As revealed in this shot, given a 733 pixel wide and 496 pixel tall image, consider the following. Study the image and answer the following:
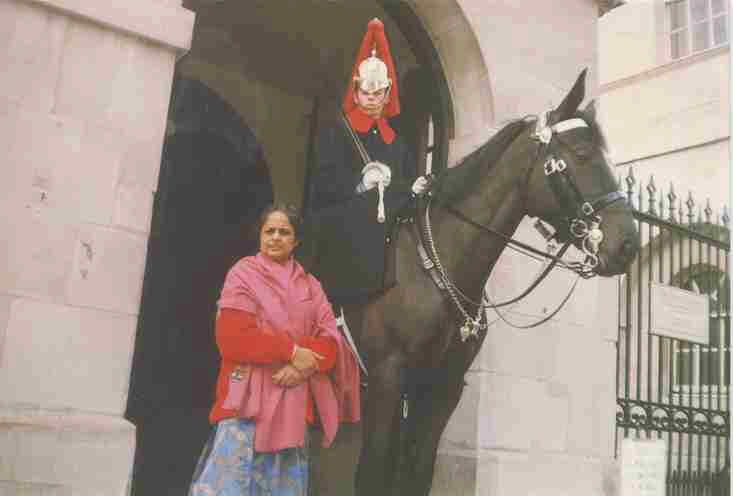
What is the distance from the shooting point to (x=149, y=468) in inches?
242

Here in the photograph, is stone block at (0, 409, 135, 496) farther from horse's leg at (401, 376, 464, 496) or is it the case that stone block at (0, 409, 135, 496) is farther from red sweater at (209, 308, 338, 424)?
horse's leg at (401, 376, 464, 496)

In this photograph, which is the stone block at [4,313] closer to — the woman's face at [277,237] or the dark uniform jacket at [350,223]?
the woman's face at [277,237]

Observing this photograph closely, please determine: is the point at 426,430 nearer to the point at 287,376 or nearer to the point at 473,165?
the point at 287,376

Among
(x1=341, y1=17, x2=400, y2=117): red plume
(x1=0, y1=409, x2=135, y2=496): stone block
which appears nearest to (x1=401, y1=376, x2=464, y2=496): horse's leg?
(x1=0, y1=409, x2=135, y2=496): stone block

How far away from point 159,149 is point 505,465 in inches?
105

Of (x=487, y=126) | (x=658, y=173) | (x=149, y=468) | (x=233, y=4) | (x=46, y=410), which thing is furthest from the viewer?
(x=658, y=173)

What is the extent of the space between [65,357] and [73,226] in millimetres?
571

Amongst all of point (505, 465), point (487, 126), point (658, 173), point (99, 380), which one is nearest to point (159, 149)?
point (99, 380)

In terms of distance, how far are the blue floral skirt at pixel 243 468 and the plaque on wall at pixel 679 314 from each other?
A: 12.9 feet

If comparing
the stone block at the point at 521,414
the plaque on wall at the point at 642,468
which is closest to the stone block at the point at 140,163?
the stone block at the point at 521,414

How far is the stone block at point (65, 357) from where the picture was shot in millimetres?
3109

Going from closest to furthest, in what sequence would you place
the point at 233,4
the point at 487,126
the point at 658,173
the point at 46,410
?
the point at 46,410
the point at 487,126
the point at 233,4
the point at 658,173

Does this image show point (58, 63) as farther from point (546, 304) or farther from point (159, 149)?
point (546, 304)

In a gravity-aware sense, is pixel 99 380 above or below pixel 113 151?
below
